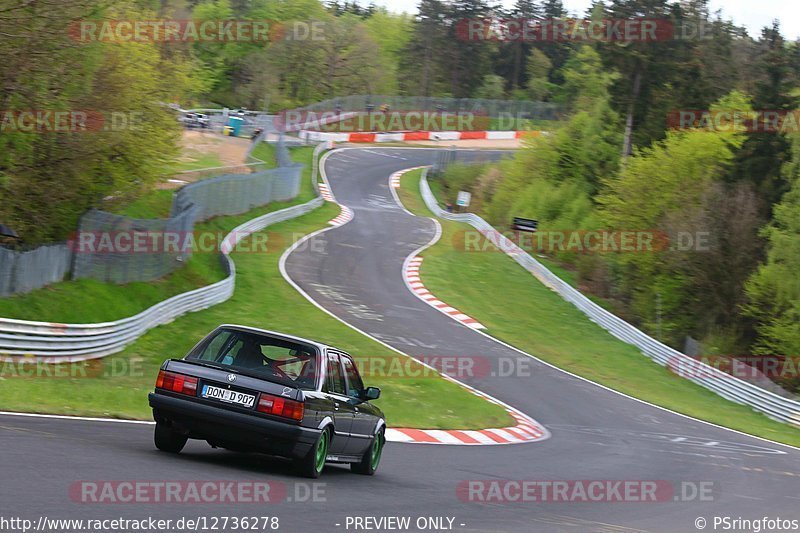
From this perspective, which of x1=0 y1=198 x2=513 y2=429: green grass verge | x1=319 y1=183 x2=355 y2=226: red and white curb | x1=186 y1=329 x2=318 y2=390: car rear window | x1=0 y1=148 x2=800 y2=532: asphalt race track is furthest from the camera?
x1=319 y1=183 x2=355 y2=226: red and white curb

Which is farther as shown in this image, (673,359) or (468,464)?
(673,359)

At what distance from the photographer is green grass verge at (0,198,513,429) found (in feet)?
45.5

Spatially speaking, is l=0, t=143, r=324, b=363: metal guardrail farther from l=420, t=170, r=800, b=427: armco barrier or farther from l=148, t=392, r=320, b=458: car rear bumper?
l=420, t=170, r=800, b=427: armco barrier

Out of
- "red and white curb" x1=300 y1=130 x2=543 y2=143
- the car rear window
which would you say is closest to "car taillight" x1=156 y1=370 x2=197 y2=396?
the car rear window

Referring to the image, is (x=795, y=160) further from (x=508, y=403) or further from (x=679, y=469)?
(x=679, y=469)

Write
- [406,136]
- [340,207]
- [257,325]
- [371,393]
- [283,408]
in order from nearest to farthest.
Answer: [283,408]
[371,393]
[257,325]
[340,207]
[406,136]

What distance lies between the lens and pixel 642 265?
3775 centimetres

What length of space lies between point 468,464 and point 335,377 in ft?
12.2

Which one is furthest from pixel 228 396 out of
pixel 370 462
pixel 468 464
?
pixel 468 464

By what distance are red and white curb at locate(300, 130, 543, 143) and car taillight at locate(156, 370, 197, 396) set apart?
59.5 meters

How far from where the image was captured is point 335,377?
389 inches

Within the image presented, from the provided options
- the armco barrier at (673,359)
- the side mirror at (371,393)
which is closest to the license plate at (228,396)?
the side mirror at (371,393)

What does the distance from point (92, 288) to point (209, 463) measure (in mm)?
14200

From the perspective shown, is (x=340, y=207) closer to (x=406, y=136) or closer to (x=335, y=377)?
(x=406, y=136)
